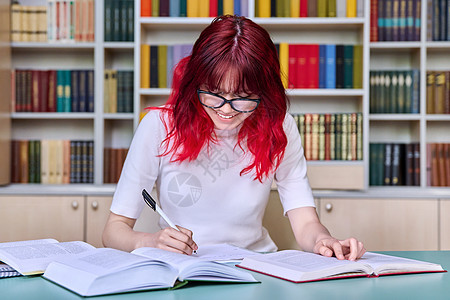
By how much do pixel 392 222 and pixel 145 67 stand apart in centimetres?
140

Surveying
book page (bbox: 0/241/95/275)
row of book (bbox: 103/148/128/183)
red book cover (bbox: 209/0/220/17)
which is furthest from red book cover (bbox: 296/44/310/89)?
book page (bbox: 0/241/95/275)

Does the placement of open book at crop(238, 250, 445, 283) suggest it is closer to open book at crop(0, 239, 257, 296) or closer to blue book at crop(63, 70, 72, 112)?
open book at crop(0, 239, 257, 296)

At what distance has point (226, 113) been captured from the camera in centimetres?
142

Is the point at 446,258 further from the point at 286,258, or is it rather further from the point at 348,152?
the point at 348,152

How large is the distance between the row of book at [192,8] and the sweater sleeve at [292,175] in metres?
1.17

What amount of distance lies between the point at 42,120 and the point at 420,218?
6.68ft

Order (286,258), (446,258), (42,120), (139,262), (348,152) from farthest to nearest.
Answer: (42,120) → (348,152) → (446,258) → (286,258) → (139,262)

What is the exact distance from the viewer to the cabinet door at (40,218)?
2549 mm

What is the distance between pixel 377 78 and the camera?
275 cm

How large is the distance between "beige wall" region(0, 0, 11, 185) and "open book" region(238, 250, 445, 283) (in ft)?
6.24

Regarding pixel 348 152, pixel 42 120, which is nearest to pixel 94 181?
pixel 42 120

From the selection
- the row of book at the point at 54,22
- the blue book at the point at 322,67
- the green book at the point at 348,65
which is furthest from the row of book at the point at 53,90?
the green book at the point at 348,65

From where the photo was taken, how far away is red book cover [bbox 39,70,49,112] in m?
2.81

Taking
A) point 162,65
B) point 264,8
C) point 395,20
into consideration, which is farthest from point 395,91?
point 162,65
